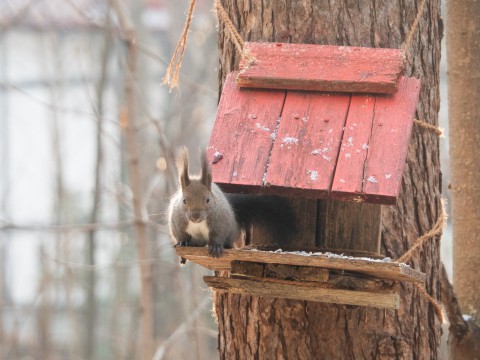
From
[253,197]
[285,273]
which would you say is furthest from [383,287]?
[253,197]

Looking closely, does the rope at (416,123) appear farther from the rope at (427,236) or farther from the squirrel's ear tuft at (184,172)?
the squirrel's ear tuft at (184,172)

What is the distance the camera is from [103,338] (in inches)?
364

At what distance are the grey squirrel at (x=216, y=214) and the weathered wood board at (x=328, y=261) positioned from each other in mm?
53

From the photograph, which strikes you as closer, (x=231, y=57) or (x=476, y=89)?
(x=231, y=57)

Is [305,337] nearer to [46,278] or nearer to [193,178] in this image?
[193,178]

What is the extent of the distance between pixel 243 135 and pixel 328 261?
506 millimetres

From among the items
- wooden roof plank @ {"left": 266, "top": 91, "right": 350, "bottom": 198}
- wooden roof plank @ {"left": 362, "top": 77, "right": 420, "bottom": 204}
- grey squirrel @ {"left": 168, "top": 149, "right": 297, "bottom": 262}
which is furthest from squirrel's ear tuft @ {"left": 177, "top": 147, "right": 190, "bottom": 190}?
wooden roof plank @ {"left": 362, "top": 77, "right": 420, "bottom": 204}

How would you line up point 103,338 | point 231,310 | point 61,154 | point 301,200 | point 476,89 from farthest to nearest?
point 103,338
point 61,154
point 476,89
point 231,310
point 301,200

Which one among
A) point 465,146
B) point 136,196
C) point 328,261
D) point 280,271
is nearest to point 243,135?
point 280,271

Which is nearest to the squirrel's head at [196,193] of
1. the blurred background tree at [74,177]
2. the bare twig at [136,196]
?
the bare twig at [136,196]

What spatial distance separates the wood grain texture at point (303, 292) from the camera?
199cm

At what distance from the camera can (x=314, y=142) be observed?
2.10 m

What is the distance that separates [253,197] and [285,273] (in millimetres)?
327

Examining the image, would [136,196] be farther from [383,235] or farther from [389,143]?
[389,143]
